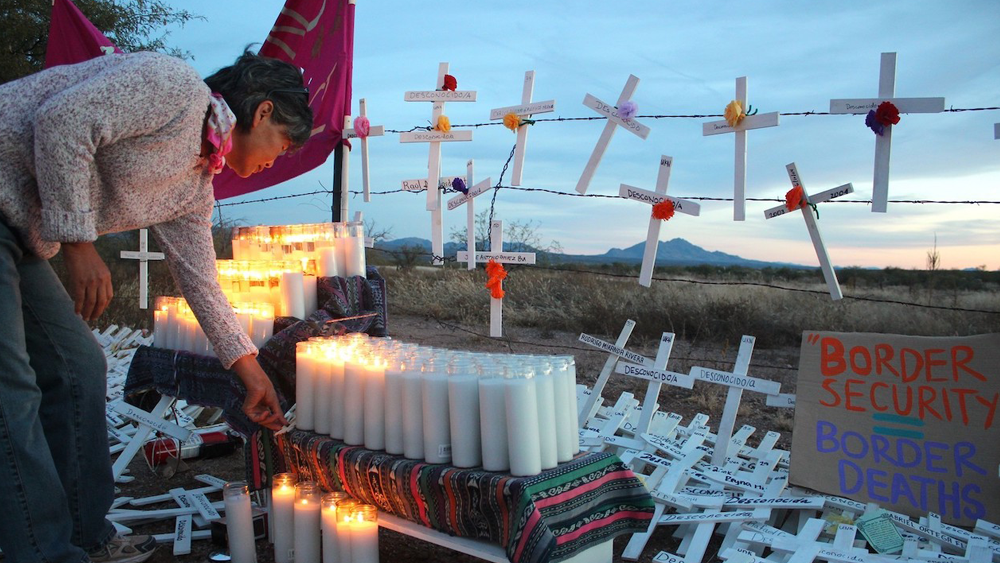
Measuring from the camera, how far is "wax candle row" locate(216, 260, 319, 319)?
3.15m

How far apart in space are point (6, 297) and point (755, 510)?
2687 millimetres

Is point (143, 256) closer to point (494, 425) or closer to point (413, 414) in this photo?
point (413, 414)

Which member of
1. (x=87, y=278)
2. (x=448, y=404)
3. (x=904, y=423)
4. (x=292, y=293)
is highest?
(x=87, y=278)

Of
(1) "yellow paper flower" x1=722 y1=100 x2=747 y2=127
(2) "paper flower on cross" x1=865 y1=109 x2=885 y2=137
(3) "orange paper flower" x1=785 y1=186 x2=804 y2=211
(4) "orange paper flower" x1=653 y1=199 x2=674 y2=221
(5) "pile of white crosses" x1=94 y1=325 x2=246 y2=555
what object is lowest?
(5) "pile of white crosses" x1=94 y1=325 x2=246 y2=555

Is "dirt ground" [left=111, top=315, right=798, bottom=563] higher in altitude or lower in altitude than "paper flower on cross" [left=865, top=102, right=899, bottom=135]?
lower

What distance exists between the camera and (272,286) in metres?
3.25

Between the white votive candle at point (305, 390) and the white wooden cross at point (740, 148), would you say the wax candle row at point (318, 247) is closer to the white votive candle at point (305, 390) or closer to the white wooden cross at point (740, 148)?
the white votive candle at point (305, 390)

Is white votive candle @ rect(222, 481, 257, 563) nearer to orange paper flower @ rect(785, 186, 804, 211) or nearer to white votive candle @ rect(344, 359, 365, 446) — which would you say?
white votive candle @ rect(344, 359, 365, 446)

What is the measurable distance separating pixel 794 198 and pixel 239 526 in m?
2.76

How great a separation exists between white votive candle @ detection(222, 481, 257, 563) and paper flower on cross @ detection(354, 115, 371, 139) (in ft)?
8.49

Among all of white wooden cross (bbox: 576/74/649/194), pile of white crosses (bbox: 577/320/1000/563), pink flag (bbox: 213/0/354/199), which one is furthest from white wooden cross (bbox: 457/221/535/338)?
pink flag (bbox: 213/0/354/199)

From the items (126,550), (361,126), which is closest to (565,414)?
(126,550)

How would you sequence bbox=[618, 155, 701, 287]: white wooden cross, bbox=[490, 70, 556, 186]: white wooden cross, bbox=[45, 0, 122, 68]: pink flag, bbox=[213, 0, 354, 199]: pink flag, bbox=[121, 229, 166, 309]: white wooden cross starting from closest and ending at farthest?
bbox=[618, 155, 701, 287]: white wooden cross < bbox=[490, 70, 556, 186]: white wooden cross < bbox=[213, 0, 354, 199]: pink flag < bbox=[45, 0, 122, 68]: pink flag < bbox=[121, 229, 166, 309]: white wooden cross

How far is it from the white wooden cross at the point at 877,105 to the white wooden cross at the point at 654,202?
31.7 inches
